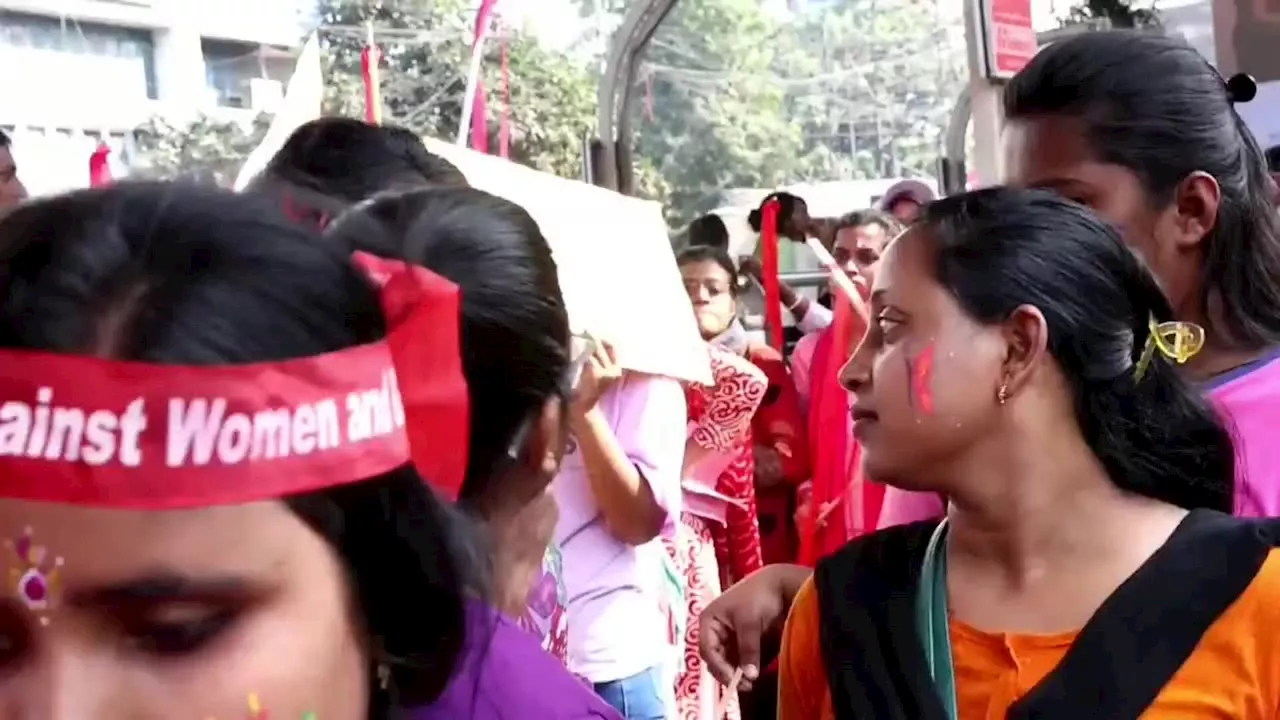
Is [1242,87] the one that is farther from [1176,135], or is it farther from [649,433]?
[649,433]

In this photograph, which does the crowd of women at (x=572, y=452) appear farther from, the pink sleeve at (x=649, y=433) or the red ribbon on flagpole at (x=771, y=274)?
the red ribbon on flagpole at (x=771, y=274)

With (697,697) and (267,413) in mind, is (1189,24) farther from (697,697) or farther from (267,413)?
(267,413)

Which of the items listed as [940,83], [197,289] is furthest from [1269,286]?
[940,83]

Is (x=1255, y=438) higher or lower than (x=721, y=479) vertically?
higher

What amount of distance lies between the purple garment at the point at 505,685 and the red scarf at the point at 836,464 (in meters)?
1.37

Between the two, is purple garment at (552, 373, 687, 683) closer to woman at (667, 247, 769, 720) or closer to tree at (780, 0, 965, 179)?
woman at (667, 247, 769, 720)

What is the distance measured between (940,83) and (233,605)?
239 inches

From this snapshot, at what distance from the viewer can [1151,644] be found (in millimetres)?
1158

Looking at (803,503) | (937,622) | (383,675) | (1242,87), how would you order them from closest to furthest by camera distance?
(383,675) < (937,622) < (1242,87) < (803,503)

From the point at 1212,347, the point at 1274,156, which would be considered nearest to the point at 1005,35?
the point at 1274,156

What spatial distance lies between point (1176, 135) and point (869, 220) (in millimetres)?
2036

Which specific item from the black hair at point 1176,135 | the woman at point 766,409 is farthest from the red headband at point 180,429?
the woman at point 766,409

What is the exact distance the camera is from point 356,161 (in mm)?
1336

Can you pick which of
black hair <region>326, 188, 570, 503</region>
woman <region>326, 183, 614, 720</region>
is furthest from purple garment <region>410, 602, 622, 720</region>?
black hair <region>326, 188, 570, 503</region>
